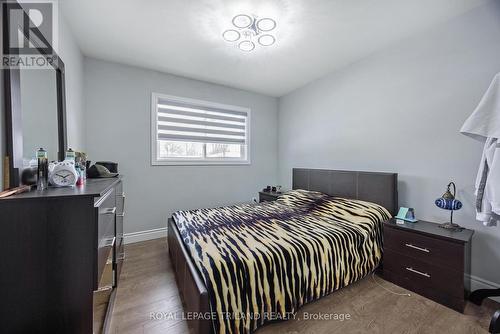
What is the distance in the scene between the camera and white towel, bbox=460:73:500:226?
1.46 metres

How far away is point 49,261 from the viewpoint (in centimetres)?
101

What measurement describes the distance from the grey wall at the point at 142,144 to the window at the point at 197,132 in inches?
4.3

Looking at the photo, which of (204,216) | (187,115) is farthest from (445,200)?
(187,115)

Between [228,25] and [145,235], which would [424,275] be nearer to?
[228,25]

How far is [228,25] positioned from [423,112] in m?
2.26

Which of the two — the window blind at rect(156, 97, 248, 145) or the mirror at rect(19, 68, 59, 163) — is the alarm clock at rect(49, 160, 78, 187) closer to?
the mirror at rect(19, 68, 59, 163)

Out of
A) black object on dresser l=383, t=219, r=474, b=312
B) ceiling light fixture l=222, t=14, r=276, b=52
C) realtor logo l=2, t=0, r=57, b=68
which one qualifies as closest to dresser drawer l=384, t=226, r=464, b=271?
black object on dresser l=383, t=219, r=474, b=312

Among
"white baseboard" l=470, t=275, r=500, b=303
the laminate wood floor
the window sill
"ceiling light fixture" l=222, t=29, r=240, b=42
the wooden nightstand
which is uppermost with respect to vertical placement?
"ceiling light fixture" l=222, t=29, r=240, b=42

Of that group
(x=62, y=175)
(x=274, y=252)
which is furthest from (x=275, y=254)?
(x=62, y=175)

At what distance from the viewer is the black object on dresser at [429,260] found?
1621 millimetres

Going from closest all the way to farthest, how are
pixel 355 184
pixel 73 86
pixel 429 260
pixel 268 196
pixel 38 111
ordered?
1. pixel 38 111
2. pixel 429 260
3. pixel 73 86
4. pixel 355 184
5. pixel 268 196

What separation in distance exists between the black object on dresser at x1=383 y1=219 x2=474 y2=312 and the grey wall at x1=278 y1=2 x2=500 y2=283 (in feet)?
1.29

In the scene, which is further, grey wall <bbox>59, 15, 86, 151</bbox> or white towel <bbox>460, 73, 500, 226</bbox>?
grey wall <bbox>59, 15, 86, 151</bbox>

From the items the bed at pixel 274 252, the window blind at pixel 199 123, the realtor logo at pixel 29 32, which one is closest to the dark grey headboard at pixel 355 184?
the bed at pixel 274 252
